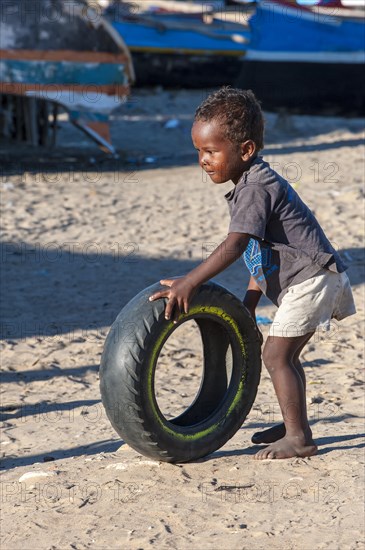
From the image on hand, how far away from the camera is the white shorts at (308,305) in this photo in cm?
415

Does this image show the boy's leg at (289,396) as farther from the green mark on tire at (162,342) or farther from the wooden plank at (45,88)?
the wooden plank at (45,88)

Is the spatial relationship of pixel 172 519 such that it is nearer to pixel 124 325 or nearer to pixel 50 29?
pixel 124 325

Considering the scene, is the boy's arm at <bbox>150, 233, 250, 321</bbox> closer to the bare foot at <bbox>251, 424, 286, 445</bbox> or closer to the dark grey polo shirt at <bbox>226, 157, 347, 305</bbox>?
the dark grey polo shirt at <bbox>226, 157, 347, 305</bbox>

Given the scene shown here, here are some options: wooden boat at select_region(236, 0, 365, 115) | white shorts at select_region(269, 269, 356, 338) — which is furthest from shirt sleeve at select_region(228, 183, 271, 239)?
wooden boat at select_region(236, 0, 365, 115)

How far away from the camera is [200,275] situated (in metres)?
3.93

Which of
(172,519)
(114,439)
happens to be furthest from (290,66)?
(172,519)

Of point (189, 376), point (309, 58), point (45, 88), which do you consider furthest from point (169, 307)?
point (309, 58)

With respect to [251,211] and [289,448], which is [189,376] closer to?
[289,448]

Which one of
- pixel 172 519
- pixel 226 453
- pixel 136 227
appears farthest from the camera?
pixel 136 227

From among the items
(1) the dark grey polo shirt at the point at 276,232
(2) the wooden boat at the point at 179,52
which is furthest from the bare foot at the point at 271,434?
(2) the wooden boat at the point at 179,52

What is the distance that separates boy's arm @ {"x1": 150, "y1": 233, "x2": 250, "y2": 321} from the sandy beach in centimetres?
82

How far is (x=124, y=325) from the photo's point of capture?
4098mm

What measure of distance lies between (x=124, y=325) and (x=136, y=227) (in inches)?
212

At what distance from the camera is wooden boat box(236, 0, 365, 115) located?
16.2m
